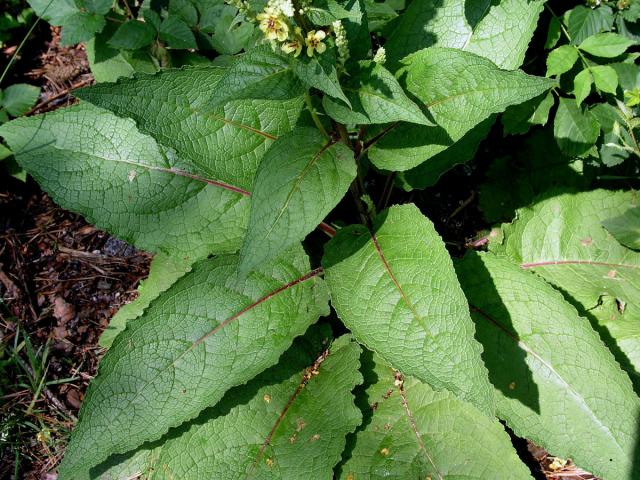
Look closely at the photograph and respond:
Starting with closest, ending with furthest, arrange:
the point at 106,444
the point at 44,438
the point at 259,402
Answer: the point at 106,444 → the point at 259,402 → the point at 44,438

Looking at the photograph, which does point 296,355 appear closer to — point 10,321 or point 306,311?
point 306,311

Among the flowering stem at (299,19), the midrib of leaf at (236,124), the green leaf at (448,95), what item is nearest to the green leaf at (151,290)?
the midrib of leaf at (236,124)

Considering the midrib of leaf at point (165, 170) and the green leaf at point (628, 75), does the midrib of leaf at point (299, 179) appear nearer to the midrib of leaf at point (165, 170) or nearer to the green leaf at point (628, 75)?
the midrib of leaf at point (165, 170)

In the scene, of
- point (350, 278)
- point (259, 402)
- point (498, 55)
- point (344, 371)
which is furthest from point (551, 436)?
point (498, 55)

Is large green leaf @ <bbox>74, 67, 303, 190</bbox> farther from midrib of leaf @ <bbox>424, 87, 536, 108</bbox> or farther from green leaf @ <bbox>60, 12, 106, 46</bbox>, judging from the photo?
green leaf @ <bbox>60, 12, 106, 46</bbox>

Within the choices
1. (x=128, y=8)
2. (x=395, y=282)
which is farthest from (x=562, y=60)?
(x=128, y=8)

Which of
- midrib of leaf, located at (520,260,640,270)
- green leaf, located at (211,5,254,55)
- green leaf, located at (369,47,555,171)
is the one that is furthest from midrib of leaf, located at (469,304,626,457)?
green leaf, located at (211,5,254,55)

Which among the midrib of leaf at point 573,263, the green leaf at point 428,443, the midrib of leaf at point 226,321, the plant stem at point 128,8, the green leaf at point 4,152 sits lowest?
the green leaf at point 428,443
